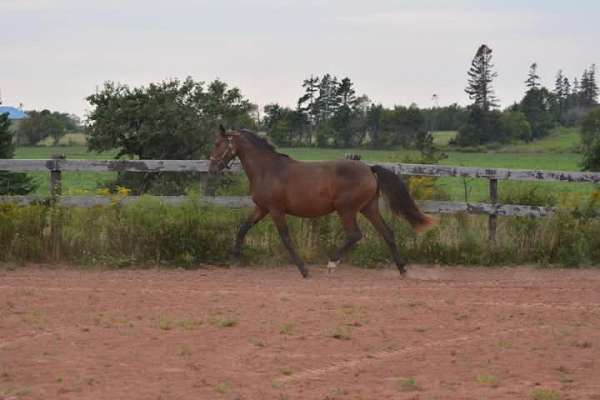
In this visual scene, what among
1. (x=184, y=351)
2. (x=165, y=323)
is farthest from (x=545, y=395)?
(x=165, y=323)

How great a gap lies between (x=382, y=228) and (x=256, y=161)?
203 cm

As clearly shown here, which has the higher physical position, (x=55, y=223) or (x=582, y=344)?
(x=55, y=223)

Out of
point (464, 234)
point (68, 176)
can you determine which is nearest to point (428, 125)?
point (68, 176)

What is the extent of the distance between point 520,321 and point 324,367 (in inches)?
106

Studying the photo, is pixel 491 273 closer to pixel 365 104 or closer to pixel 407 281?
pixel 407 281

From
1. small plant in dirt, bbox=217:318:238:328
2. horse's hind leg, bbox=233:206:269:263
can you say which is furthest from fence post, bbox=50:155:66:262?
small plant in dirt, bbox=217:318:238:328

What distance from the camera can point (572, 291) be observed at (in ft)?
34.9

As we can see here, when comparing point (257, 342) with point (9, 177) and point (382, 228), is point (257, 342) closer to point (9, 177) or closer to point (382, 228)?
point (382, 228)

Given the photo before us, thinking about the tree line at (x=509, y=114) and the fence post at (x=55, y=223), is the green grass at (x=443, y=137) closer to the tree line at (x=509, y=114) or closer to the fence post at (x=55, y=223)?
the tree line at (x=509, y=114)

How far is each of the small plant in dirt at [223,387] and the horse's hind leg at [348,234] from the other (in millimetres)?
5986

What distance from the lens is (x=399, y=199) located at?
12.3m

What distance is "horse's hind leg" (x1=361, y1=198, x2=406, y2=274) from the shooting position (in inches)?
479

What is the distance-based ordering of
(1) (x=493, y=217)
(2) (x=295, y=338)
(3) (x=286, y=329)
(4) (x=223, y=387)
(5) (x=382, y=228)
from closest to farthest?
(4) (x=223, y=387) → (2) (x=295, y=338) → (3) (x=286, y=329) → (5) (x=382, y=228) → (1) (x=493, y=217)

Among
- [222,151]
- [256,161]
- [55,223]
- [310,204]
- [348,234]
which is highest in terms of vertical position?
[222,151]
